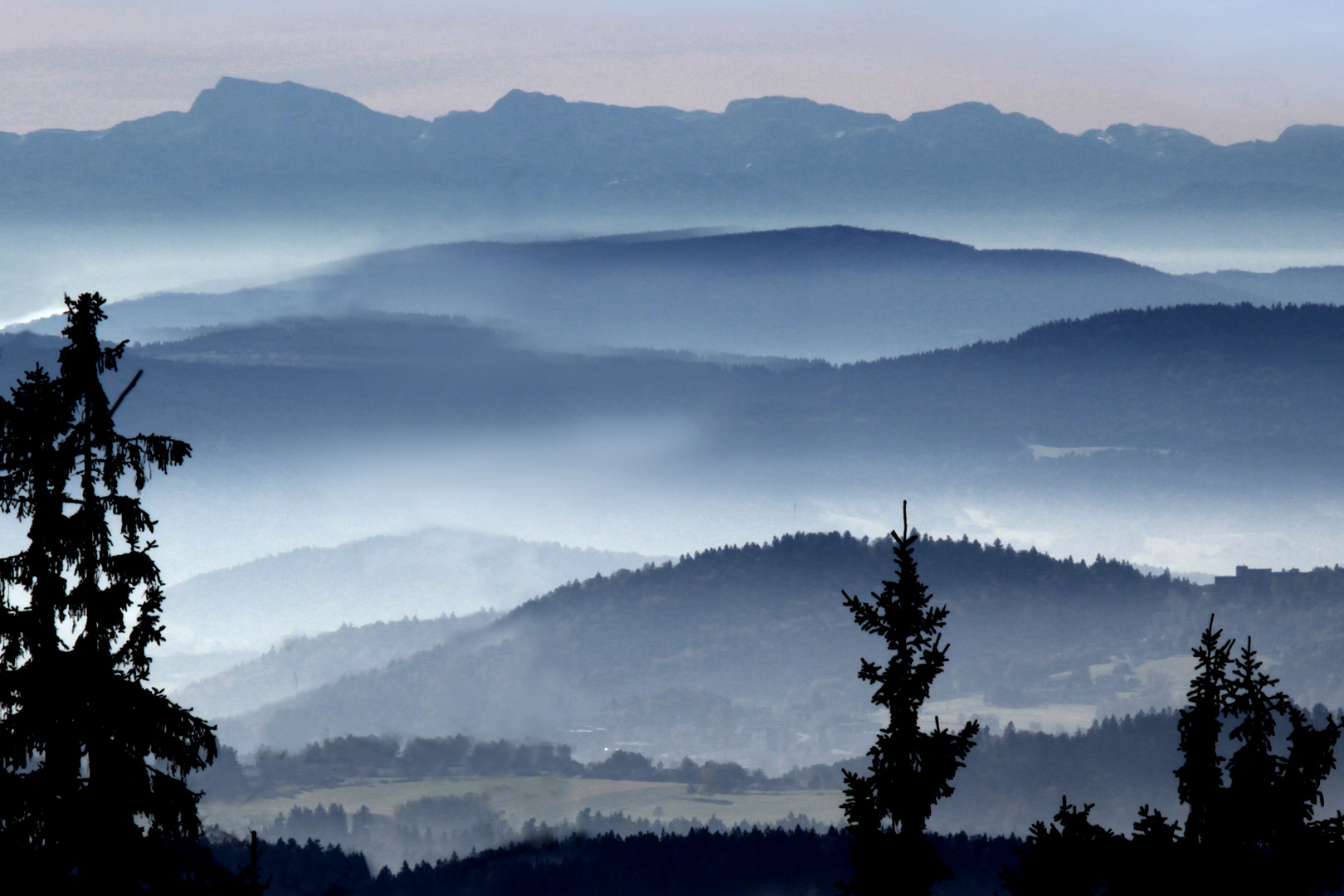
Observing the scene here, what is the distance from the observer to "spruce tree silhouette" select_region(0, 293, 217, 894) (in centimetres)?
2255

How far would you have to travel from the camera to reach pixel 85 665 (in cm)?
2292

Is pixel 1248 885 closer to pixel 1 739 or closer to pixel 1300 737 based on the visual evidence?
pixel 1300 737

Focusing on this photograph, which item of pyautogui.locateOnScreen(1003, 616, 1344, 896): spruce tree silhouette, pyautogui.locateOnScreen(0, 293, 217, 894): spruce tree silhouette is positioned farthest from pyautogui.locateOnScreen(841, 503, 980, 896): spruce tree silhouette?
pyautogui.locateOnScreen(0, 293, 217, 894): spruce tree silhouette

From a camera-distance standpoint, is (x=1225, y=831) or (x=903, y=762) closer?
(x=1225, y=831)

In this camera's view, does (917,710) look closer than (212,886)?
No

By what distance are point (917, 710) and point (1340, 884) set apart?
6453mm

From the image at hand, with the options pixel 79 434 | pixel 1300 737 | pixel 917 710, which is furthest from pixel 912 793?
pixel 79 434

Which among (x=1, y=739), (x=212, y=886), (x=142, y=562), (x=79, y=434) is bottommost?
(x=212, y=886)

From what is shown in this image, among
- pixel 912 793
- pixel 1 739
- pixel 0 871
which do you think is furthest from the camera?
pixel 912 793

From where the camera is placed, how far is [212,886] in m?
22.1

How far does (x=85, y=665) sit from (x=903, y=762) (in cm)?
1218

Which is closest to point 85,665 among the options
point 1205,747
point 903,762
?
point 903,762

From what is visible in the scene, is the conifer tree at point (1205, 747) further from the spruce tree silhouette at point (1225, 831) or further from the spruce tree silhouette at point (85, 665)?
the spruce tree silhouette at point (85, 665)

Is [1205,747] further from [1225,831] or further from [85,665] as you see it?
[85,665]
